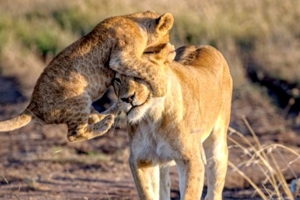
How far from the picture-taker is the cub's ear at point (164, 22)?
518 centimetres

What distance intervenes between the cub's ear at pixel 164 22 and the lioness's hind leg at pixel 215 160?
1.70 metres

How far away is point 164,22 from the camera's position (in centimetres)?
523

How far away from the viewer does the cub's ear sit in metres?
5.18

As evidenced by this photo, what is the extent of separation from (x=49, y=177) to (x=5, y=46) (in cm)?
377

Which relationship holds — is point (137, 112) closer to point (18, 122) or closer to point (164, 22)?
point (164, 22)

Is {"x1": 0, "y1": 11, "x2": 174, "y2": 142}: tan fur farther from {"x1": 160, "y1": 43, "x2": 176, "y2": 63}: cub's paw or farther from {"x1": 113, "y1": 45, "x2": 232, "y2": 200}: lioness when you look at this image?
{"x1": 160, "y1": 43, "x2": 176, "y2": 63}: cub's paw

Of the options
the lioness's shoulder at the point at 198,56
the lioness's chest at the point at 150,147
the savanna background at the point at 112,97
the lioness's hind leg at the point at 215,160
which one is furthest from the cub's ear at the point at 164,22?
the lioness's hind leg at the point at 215,160

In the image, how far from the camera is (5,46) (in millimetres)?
11820

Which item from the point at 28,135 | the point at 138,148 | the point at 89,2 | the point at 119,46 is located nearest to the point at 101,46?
the point at 119,46

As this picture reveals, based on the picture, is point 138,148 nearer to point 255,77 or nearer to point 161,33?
point 161,33

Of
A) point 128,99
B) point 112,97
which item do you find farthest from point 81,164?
point 128,99

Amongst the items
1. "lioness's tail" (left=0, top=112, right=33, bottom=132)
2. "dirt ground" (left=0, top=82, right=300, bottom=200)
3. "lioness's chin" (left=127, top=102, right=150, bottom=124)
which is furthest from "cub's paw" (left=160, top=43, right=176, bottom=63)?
"dirt ground" (left=0, top=82, right=300, bottom=200)

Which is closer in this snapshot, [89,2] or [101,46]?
[101,46]

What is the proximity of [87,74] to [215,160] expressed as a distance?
2101 mm
